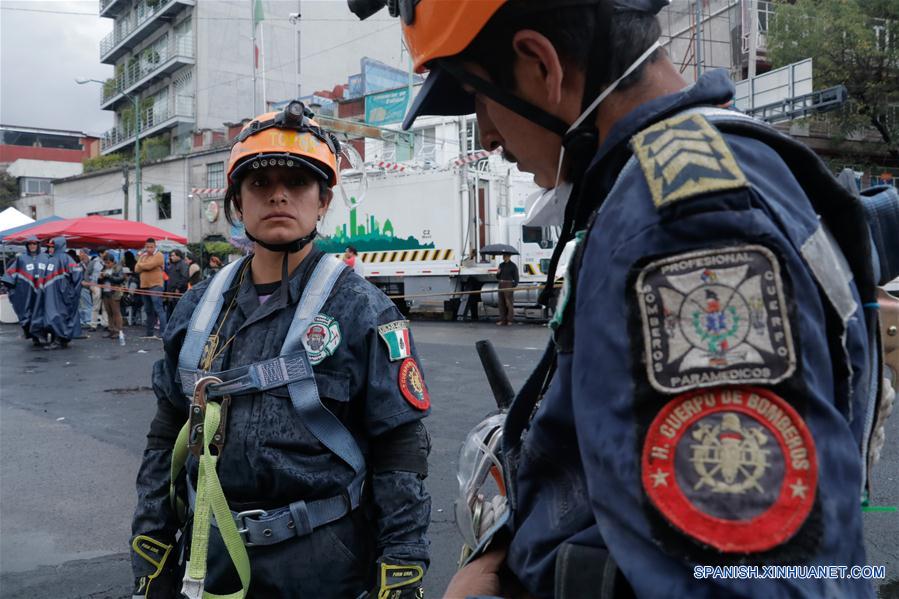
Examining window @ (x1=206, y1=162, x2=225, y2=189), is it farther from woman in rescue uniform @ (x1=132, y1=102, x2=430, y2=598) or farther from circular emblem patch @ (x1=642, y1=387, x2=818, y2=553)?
circular emblem patch @ (x1=642, y1=387, x2=818, y2=553)

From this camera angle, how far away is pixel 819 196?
1.01 meters

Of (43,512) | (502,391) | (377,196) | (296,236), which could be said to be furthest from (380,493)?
(377,196)

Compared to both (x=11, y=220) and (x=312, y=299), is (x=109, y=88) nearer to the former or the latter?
(x=11, y=220)

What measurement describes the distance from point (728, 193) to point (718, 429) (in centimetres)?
27

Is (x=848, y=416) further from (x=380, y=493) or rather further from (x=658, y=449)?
(x=380, y=493)

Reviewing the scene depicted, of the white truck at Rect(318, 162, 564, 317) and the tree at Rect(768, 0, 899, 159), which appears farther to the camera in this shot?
the tree at Rect(768, 0, 899, 159)

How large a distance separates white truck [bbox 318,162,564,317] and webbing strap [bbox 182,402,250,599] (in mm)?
15738

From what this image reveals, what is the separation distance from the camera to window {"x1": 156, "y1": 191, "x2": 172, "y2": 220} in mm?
38500

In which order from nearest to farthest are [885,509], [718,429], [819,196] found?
[718,429], [819,196], [885,509]

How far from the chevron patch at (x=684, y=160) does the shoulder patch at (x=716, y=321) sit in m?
0.08

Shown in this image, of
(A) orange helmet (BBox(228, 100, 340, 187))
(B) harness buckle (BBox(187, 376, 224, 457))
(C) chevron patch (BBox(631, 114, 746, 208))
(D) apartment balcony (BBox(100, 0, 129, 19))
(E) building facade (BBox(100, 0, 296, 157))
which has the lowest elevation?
(B) harness buckle (BBox(187, 376, 224, 457))

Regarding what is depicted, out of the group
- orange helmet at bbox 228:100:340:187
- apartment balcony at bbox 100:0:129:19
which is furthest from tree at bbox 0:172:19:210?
orange helmet at bbox 228:100:340:187

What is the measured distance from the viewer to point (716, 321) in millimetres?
802

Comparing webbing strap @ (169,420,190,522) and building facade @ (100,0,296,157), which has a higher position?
building facade @ (100,0,296,157)
